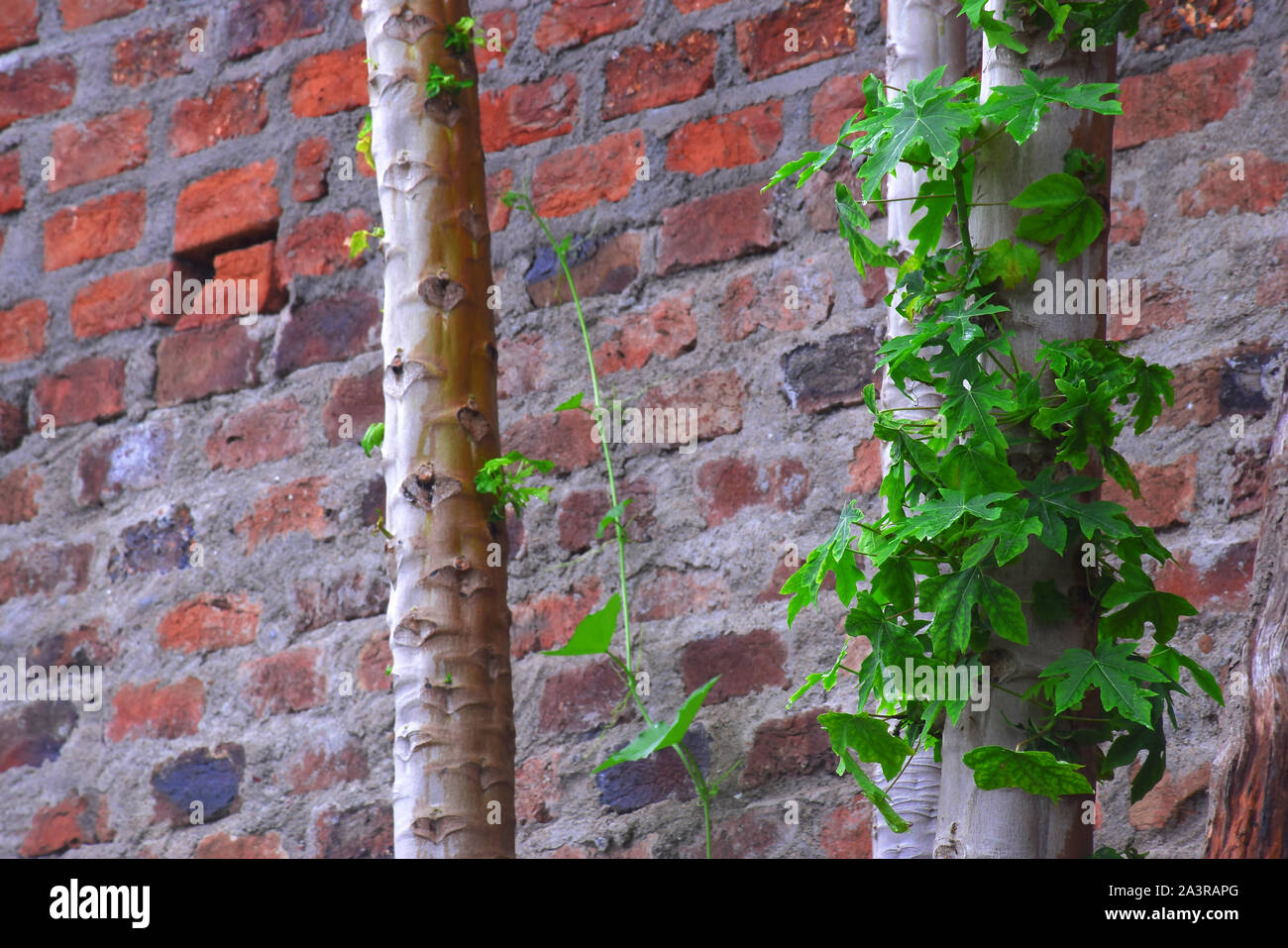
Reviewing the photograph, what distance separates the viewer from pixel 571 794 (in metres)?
1.99

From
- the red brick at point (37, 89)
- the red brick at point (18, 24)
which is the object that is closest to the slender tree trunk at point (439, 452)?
the red brick at point (37, 89)

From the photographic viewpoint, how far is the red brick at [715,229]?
2.09 meters

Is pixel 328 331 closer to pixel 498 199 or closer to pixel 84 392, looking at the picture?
pixel 498 199

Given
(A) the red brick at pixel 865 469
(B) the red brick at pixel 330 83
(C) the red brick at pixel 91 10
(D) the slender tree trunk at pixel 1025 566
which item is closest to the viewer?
(D) the slender tree trunk at pixel 1025 566

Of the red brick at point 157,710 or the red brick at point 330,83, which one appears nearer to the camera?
the red brick at point 157,710

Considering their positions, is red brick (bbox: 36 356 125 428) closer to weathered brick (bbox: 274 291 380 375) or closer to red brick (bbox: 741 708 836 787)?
weathered brick (bbox: 274 291 380 375)

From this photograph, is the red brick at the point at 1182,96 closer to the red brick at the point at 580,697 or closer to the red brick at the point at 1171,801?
the red brick at the point at 1171,801

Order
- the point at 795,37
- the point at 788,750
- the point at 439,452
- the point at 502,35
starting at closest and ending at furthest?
1. the point at 439,452
2. the point at 788,750
3. the point at 795,37
4. the point at 502,35

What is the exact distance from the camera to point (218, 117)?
2500 millimetres

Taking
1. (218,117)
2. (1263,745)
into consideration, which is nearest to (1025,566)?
(1263,745)

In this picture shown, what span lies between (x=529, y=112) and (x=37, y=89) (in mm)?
1077

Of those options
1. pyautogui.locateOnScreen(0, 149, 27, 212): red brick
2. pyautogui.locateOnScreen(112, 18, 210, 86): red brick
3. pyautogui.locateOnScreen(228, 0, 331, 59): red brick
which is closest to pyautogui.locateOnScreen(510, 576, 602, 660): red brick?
pyautogui.locateOnScreen(228, 0, 331, 59): red brick

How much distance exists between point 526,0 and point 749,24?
0.42 m

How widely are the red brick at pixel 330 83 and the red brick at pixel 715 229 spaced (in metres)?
0.64
